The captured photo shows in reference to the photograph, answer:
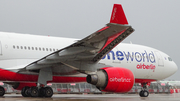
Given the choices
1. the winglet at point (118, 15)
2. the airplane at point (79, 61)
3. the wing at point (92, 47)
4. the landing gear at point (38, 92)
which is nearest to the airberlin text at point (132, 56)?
the airplane at point (79, 61)

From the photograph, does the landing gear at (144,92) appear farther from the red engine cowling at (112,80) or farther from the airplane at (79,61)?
the red engine cowling at (112,80)

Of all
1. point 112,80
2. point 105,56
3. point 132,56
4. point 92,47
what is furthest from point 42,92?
point 132,56

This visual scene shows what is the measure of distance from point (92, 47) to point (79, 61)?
79.5 inches

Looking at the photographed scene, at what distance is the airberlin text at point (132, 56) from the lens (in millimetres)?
15958

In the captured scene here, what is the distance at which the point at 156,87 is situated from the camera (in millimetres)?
31469

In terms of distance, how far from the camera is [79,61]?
494 inches

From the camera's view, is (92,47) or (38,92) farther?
(38,92)

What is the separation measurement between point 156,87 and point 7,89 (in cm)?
1642

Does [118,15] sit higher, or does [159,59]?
[118,15]

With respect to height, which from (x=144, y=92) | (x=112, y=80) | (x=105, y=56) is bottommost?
(x=144, y=92)

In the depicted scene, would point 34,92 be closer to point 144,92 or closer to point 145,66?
point 144,92

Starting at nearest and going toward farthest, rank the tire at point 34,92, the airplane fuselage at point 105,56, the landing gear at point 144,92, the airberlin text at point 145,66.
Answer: the airplane fuselage at point 105,56
the tire at point 34,92
the airberlin text at point 145,66
the landing gear at point 144,92

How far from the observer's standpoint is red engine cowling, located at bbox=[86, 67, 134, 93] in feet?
38.1

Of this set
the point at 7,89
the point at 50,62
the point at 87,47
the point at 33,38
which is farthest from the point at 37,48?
the point at 7,89
